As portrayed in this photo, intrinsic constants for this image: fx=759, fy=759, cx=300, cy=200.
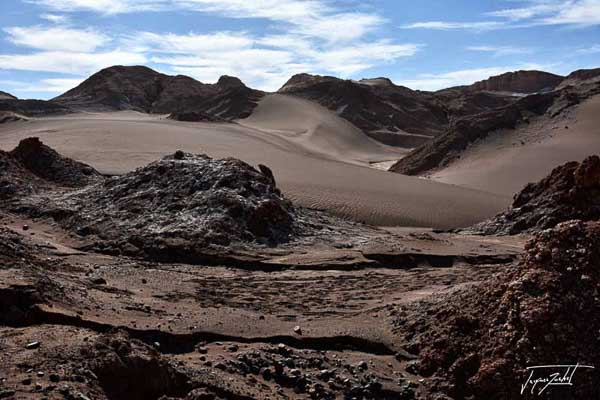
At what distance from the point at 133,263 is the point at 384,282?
107 inches

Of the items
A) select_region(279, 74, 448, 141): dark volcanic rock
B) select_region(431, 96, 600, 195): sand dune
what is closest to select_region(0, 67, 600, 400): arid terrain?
select_region(431, 96, 600, 195): sand dune

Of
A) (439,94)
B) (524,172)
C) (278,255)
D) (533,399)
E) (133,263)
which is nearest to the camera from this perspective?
(533,399)

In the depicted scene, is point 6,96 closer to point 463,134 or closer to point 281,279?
point 463,134

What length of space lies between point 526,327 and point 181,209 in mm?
6077

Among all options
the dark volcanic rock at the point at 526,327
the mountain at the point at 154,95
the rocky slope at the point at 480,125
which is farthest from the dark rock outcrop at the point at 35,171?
the mountain at the point at 154,95

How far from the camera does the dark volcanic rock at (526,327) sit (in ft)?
14.7

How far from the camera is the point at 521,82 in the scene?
6369 centimetres

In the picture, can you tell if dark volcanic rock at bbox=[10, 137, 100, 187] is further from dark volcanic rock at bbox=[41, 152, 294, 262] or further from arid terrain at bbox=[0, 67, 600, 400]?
dark volcanic rock at bbox=[41, 152, 294, 262]

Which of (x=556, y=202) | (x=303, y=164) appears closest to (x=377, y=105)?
(x=303, y=164)

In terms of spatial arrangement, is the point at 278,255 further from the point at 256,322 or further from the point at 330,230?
the point at 256,322

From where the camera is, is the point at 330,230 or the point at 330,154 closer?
the point at 330,230

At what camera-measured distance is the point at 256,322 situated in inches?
230

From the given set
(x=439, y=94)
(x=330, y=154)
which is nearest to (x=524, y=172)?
(x=330, y=154)

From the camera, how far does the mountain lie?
146ft
